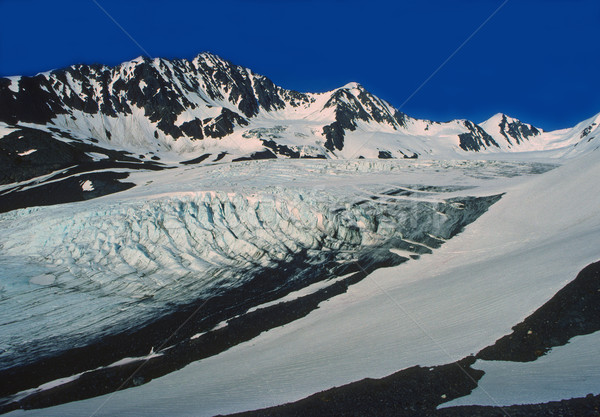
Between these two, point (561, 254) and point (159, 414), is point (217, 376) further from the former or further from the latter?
point (561, 254)

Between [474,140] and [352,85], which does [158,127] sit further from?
[474,140]

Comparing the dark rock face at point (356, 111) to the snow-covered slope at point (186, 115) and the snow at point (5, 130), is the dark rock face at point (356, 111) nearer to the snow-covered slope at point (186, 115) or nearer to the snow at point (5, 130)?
the snow-covered slope at point (186, 115)

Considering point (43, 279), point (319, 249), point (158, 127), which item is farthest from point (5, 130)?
point (319, 249)

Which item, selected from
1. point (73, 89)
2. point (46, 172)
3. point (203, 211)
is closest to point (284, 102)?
point (73, 89)

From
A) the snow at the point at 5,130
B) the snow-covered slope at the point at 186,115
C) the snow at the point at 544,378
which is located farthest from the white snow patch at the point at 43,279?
the snow at the point at 5,130

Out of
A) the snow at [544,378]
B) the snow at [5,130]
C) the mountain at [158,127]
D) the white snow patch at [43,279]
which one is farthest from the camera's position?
the snow at [5,130]

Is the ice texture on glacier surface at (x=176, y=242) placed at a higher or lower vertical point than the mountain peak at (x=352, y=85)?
lower
